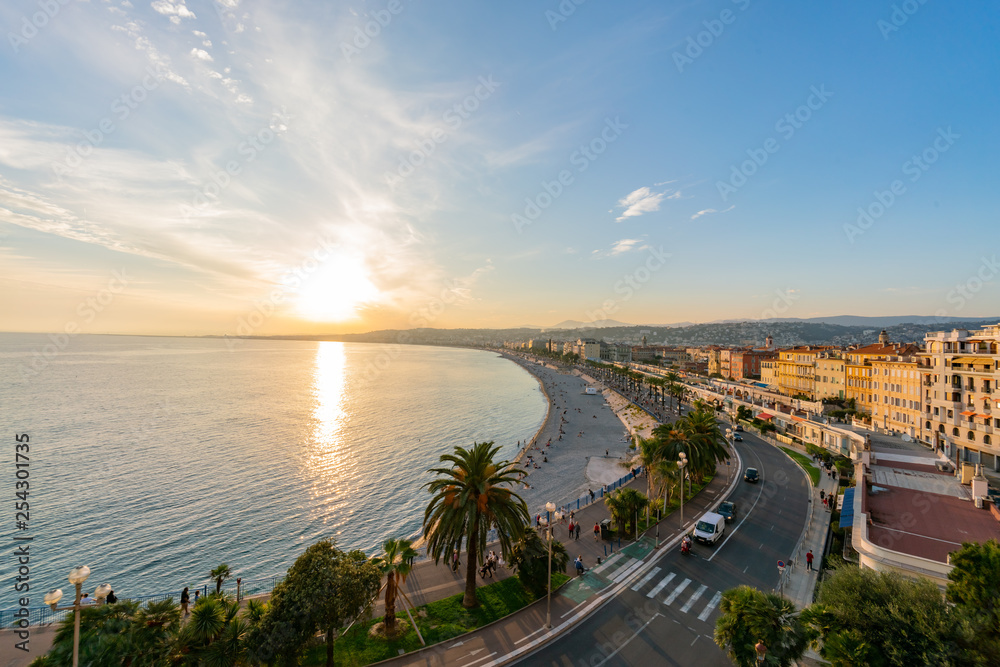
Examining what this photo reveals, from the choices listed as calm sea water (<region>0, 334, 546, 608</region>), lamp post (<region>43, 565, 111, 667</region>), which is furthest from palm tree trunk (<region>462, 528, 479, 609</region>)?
calm sea water (<region>0, 334, 546, 608</region>)

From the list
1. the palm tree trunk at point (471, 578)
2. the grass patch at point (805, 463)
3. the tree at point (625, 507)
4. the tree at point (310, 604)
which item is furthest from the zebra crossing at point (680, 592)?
the grass patch at point (805, 463)

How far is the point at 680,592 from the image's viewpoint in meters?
19.4

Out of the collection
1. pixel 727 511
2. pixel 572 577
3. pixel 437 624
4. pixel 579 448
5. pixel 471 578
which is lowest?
pixel 579 448

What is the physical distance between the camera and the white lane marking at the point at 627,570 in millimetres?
20653

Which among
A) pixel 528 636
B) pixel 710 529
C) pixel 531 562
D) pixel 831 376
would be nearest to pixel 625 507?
pixel 710 529

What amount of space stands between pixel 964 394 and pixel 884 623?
42.9 m

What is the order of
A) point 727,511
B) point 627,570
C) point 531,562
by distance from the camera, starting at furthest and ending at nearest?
1. point 727,511
2. point 627,570
3. point 531,562

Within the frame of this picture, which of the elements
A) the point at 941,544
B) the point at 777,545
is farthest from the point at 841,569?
the point at 777,545

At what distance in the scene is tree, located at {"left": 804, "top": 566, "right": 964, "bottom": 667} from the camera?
33.7 feet

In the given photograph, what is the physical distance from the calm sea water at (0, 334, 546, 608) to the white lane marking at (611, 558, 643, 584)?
19.4m

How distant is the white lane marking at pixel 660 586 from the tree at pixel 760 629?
21.4ft

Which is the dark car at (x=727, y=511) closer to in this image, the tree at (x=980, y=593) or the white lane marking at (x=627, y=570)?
the white lane marking at (x=627, y=570)

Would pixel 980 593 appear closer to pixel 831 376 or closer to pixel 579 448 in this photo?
pixel 579 448

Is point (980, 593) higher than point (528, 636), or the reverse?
point (980, 593)
